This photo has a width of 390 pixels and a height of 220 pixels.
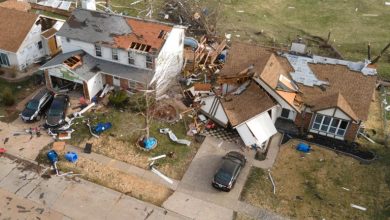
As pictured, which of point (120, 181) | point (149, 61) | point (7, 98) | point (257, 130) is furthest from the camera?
point (149, 61)

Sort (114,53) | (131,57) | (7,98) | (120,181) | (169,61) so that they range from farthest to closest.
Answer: (169,61) → (114,53) → (131,57) → (7,98) → (120,181)

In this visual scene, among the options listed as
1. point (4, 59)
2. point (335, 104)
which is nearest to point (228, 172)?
point (335, 104)

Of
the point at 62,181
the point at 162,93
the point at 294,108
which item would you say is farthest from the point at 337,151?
the point at 62,181

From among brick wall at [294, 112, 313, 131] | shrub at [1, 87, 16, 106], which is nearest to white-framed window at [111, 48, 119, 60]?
shrub at [1, 87, 16, 106]

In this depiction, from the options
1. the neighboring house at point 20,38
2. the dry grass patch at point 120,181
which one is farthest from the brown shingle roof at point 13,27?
the dry grass patch at point 120,181

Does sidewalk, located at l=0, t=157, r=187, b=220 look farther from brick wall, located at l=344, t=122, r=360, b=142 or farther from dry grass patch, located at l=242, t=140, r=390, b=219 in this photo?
brick wall, located at l=344, t=122, r=360, b=142

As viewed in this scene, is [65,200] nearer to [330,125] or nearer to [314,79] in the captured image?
[330,125]

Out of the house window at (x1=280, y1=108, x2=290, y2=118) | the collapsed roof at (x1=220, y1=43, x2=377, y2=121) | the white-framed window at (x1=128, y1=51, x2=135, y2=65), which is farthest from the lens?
the white-framed window at (x1=128, y1=51, x2=135, y2=65)
